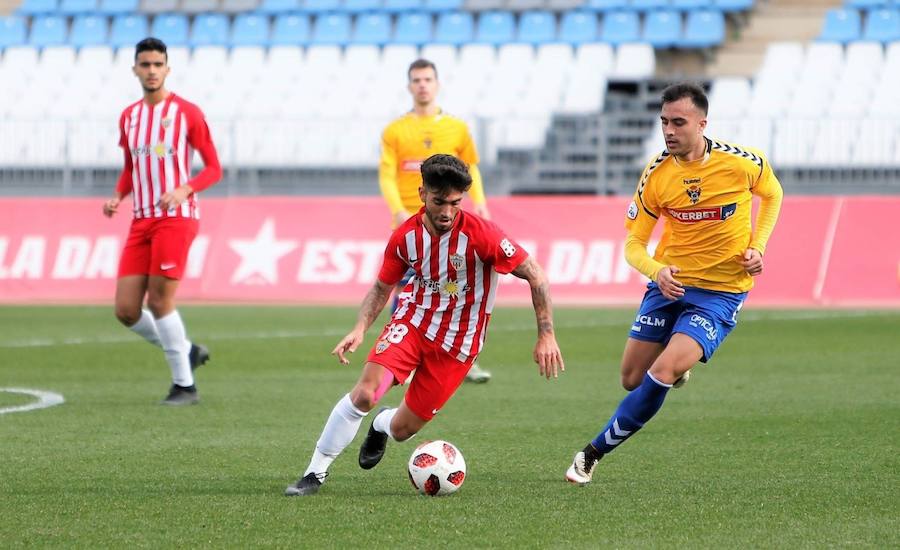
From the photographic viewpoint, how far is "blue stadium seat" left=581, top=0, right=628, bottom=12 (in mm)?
25109

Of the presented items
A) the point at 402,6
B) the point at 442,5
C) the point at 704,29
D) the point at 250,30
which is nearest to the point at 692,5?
the point at 704,29

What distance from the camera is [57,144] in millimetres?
21984

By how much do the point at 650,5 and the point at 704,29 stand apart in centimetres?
109

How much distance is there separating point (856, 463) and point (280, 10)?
21.3 meters

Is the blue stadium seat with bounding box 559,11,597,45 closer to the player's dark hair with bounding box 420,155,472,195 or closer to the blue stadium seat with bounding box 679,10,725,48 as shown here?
the blue stadium seat with bounding box 679,10,725,48

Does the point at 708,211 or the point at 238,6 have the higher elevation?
the point at 708,211

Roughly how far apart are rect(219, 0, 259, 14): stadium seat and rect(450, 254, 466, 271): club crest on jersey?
2177 centimetres

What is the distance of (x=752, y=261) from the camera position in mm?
6914

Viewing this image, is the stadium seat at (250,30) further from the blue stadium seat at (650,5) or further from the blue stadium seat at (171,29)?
the blue stadium seat at (650,5)

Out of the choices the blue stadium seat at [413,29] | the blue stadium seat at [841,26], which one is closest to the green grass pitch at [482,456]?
the blue stadium seat at [841,26]

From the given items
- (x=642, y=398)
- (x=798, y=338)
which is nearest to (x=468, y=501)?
(x=642, y=398)

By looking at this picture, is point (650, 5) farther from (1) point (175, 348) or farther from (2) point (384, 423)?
(2) point (384, 423)

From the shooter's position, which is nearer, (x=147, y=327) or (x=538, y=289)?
(x=538, y=289)

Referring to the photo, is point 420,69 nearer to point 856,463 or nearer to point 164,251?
point 164,251
